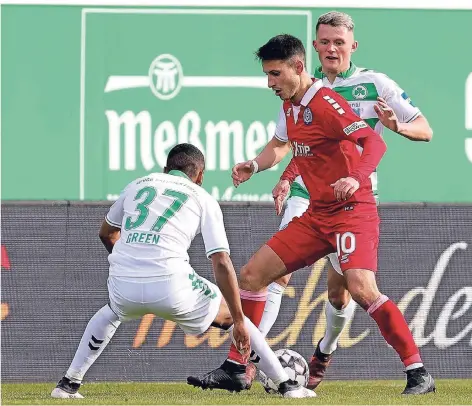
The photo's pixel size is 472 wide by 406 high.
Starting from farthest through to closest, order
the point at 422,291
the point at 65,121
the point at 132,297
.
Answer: the point at 65,121, the point at 422,291, the point at 132,297

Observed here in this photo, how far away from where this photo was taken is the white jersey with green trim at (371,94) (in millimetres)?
9195

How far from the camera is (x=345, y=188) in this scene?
8.35 meters

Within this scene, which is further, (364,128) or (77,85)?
(77,85)

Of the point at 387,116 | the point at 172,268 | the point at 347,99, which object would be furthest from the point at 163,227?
the point at 347,99

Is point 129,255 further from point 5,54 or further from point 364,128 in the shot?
point 5,54

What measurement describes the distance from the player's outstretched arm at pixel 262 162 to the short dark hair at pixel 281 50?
29.8 inches

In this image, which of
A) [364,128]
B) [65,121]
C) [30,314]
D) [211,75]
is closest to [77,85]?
[65,121]

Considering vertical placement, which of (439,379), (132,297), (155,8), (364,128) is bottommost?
(439,379)

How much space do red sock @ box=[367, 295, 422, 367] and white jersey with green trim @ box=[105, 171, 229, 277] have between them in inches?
40.1

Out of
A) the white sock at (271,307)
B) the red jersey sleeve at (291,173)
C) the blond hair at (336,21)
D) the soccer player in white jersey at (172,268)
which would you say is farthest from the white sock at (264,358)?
the blond hair at (336,21)

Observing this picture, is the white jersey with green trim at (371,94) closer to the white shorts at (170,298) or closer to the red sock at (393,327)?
the red sock at (393,327)

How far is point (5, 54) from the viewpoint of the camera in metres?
16.9

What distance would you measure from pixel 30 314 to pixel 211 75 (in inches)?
291

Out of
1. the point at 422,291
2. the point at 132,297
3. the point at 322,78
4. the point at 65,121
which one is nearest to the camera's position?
the point at 132,297
